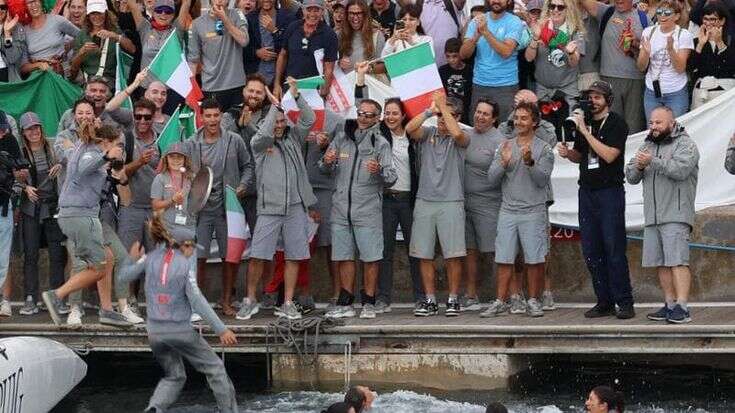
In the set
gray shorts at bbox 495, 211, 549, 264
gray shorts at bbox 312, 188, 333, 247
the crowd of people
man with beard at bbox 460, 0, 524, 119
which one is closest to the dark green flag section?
the crowd of people

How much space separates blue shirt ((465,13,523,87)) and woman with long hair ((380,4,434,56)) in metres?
0.51

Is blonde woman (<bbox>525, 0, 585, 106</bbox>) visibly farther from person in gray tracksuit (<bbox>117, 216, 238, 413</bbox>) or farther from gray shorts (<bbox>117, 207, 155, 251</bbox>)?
person in gray tracksuit (<bbox>117, 216, 238, 413</bbox>)

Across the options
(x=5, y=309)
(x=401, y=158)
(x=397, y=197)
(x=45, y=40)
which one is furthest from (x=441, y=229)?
(x=45, y=40)

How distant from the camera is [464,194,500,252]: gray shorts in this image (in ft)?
59.1

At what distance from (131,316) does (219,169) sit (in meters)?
1.63

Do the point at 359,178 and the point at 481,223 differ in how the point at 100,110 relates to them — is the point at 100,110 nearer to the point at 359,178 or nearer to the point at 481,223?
the point at 359,178

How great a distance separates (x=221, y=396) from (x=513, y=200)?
335 cm

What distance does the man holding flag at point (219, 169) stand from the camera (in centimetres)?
1817

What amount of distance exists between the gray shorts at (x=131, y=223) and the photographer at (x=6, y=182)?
1042 mm

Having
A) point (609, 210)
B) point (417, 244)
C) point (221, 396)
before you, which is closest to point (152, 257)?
point (221, 396)

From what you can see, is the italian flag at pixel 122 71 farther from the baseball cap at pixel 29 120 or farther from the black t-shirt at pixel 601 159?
the black t-shirt at pixel 601 159

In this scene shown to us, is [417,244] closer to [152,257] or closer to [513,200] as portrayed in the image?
[513,200]

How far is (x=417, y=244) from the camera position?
707 inches

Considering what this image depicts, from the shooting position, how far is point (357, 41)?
19250mm
